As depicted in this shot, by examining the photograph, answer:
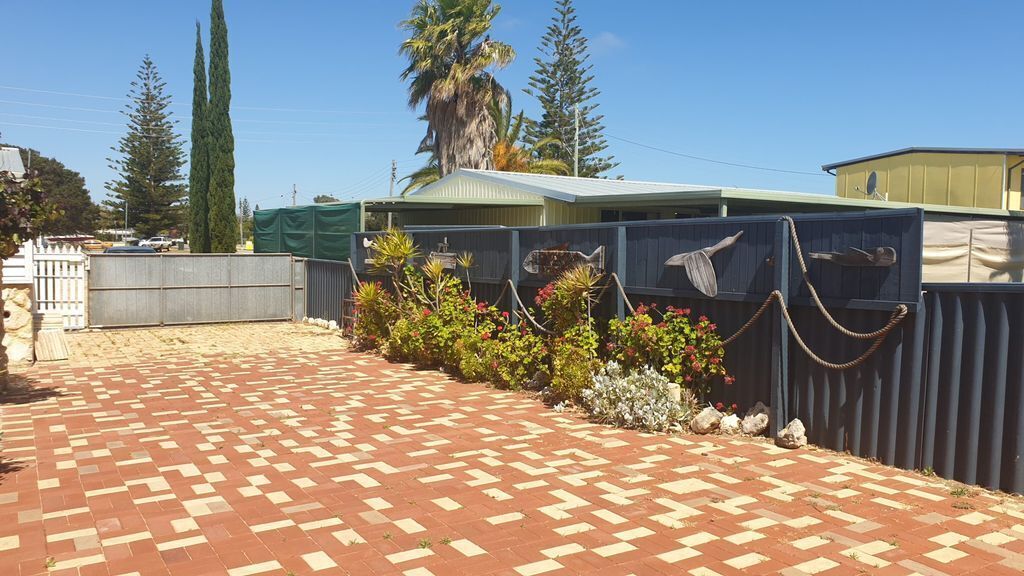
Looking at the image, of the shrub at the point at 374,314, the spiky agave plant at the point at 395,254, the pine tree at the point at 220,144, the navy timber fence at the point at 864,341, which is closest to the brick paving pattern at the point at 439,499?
the navy timber fence at the point at 864,341

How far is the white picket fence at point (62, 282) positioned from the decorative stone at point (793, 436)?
47.1 feet

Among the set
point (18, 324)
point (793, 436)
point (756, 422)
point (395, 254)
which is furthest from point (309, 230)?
point (793, 436)

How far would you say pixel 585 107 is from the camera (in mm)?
44969

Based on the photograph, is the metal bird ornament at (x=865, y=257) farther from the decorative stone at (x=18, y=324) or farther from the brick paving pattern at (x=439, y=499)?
the decorative stone at (x=18, y=324)

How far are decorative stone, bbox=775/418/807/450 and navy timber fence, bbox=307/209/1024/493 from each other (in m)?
0.11

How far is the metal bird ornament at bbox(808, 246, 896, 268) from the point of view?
6.44 metres

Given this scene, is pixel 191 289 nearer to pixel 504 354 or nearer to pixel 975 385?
pixel 504 354

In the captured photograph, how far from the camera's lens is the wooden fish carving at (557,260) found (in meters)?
9.38

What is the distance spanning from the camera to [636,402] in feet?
26.0

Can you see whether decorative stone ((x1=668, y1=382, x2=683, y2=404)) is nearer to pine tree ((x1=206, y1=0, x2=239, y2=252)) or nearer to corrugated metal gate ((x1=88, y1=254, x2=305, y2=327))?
corrugated metal gate ((x1=88, y1=254, x2=305, y2=327))

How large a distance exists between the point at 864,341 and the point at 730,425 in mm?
1551

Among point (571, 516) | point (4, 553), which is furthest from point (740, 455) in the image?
point (4, 553)

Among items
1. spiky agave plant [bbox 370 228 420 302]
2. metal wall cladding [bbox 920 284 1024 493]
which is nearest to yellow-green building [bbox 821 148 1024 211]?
spiky agave plant [bbox 370 228 420 302]

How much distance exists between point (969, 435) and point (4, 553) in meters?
6.54
